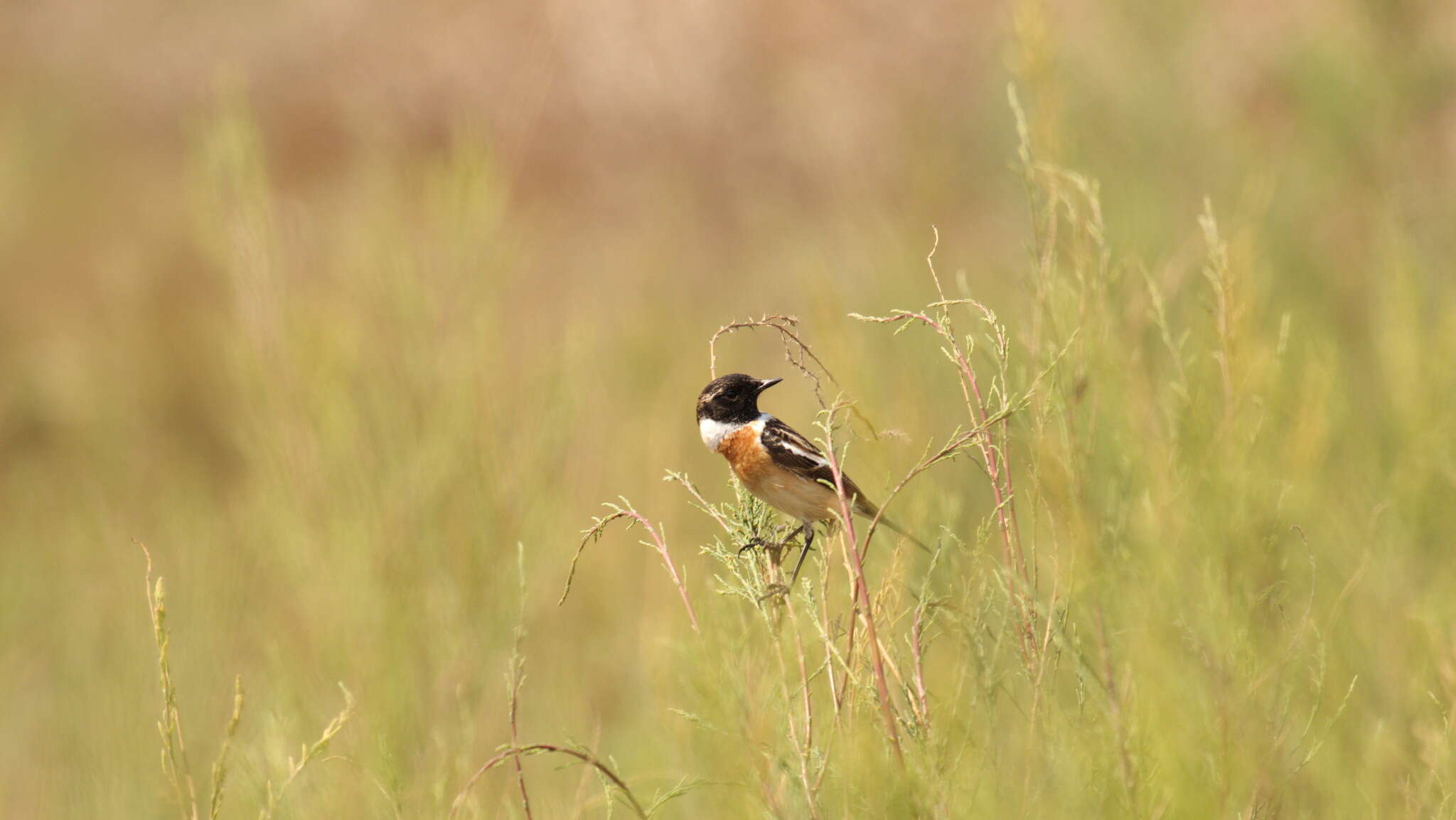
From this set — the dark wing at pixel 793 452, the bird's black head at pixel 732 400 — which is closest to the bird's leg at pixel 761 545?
the dark wing at pixel 793 452

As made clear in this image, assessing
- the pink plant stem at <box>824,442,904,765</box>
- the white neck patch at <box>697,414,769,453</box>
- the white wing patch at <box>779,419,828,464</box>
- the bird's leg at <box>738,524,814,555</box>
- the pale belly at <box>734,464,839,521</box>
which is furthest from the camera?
the white neck patch at <box>697,414,769,453</box>

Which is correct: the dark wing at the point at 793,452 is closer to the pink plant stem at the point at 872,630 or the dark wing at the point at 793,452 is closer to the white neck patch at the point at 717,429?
the white neck patch at the point at 717,429

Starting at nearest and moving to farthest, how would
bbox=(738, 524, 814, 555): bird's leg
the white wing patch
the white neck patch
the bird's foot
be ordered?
the bird's foot < bbox=(738, 524, 814, 555): bird's leg < the white wing patch < the white neck patch

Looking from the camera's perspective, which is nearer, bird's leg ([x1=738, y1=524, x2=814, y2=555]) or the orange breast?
bird's leg ([x1=738, y1=524, x2=814, y2=555])

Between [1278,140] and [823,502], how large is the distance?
21.8 ft

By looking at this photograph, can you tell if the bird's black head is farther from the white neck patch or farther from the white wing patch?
the white wing patch

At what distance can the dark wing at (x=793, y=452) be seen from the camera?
2.58m

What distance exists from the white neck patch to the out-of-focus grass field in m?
0.25

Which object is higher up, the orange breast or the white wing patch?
the white wing patch

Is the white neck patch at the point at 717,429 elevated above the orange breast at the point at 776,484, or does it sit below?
above

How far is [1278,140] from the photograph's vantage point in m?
7.94

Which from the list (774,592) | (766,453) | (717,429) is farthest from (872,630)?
(717,429)

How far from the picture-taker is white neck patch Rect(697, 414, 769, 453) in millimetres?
2711

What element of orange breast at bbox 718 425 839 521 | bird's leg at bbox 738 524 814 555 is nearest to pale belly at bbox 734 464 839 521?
orange breast at bbox 718 425 839 521
